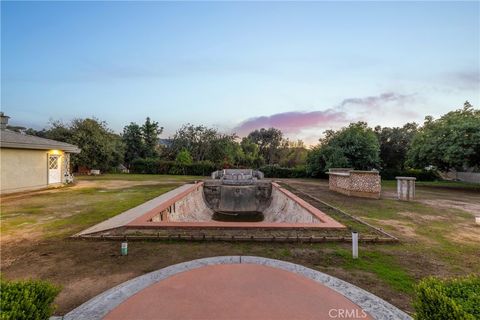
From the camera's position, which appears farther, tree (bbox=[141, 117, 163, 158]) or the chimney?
tree (bbox=[141, 117, 163, 158])

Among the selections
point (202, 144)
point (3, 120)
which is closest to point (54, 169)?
point (3, 120)

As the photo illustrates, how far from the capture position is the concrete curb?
2.40 metres

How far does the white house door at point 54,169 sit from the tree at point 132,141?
16.3 meters

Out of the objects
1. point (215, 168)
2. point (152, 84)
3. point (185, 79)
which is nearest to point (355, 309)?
point (185, 79)

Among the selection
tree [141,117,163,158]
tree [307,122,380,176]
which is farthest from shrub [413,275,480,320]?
tree [141,117,163,158]

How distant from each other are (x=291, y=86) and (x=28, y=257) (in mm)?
15355

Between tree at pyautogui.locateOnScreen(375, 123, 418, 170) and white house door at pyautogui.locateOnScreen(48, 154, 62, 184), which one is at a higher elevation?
tree at pyautogui.locateOnScreen(375, 123, 418, 170)

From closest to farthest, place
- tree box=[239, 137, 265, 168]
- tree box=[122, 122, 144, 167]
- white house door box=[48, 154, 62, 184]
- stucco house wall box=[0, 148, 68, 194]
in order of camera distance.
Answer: stucco house wall box=[0, 148, 68, 194]
white house door box=[48, 154, 62, 184]
tree box=[122, 122, 144, 167]
tree box=[239, 137, 265, 168]

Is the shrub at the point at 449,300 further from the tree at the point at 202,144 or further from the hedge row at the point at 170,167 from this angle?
the tree at the point at 202,144

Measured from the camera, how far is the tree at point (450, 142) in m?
13.6

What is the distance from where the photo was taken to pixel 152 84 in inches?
651

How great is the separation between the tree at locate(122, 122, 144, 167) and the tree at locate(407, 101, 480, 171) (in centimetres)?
2946

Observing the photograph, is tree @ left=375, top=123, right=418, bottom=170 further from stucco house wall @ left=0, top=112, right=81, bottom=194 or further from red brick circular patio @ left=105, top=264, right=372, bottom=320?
stucco house wall @ left=0, top=112, right=81, bottom=194

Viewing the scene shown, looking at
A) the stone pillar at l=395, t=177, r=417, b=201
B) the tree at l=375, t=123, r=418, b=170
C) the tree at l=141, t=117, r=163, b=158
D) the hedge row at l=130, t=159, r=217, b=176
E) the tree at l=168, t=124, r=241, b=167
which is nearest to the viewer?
the stone pillar at l=395, t=177, r=417, b=201
